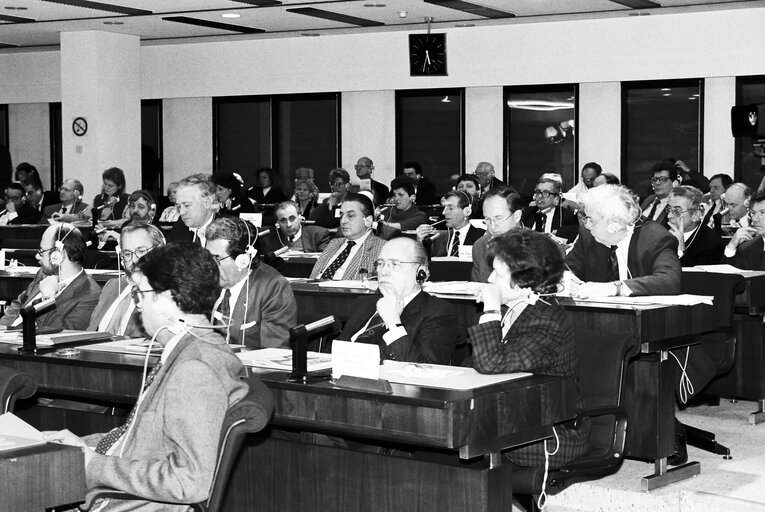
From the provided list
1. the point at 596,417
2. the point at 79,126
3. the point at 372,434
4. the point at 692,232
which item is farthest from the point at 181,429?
the point at 79,126

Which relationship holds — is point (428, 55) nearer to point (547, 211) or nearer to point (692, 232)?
point (547, 211)

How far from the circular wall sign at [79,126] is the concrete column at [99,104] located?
3cm

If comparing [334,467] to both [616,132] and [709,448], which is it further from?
[616,132]

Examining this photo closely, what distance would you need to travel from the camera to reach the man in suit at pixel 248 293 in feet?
14.4

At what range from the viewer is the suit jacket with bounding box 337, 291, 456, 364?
151 inches

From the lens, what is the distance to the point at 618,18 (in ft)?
40.6

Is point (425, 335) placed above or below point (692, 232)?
below

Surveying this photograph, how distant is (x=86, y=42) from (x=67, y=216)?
308cm

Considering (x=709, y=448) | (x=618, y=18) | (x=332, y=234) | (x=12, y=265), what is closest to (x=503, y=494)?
(x=709, y=448)

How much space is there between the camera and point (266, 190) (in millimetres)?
13570

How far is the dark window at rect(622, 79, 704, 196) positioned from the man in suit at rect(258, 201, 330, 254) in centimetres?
464

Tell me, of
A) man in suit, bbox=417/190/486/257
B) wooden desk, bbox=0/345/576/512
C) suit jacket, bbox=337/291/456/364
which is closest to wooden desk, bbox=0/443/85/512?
wooden desk, bbox=0/345/576/512

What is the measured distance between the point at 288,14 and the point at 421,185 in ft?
8.26

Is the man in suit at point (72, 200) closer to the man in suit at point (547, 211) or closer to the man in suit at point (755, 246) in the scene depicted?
the man in suit at point (547, 211)
